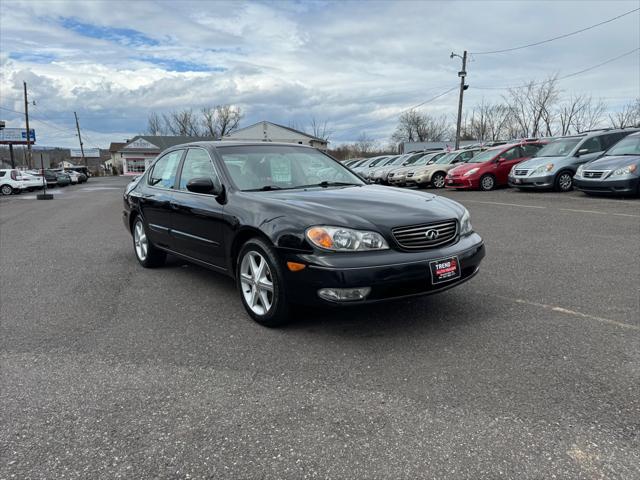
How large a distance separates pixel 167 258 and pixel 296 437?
4.79 metres

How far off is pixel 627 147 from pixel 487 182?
16.5ft

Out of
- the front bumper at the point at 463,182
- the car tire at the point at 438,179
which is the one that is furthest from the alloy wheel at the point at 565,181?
the car tire at the point at 438,179

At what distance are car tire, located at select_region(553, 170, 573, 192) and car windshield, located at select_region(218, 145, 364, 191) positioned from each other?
10895 millimetres

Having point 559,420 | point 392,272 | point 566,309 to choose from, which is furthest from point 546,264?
point 559,420

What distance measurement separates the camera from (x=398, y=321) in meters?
3.93

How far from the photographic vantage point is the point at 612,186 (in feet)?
37.5

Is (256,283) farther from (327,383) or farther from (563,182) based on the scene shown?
(563,182)

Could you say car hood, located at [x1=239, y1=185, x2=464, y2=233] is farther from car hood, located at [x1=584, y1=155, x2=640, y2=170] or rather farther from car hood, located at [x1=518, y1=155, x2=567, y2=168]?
car hood, located at [x1=518, y1=155, x2=567, y2=168]

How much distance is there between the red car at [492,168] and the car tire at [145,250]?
42.4 ft

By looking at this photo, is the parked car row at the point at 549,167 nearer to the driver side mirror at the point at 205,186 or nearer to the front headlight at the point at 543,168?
the front headlight at the point at 543,168

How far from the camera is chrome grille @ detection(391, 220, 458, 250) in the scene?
11.6 feet

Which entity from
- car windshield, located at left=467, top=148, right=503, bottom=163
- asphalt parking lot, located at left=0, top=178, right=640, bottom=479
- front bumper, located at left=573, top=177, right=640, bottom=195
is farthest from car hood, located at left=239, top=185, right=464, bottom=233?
car windshield, located at left=467, top=148, right=503, bottom=163

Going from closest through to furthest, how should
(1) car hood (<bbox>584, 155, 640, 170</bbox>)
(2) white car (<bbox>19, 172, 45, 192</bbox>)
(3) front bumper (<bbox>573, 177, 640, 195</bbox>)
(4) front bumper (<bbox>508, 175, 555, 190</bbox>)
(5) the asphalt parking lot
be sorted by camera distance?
(5) the asphalt parking lot, (3) front bumper (<bbox>573, 177, 640, 195</bbox>), (1) car hood (<bbox>584, 155, 640, 170</bbox>), (4) front bumper (<bbox>508, 175, 555, 190</bbox>), (2) white car (<bbox>19, 172, 45, 192</bbox>)

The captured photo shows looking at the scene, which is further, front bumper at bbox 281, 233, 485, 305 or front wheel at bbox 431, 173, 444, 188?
front wheel at bbox 431, 173, 444, 188
